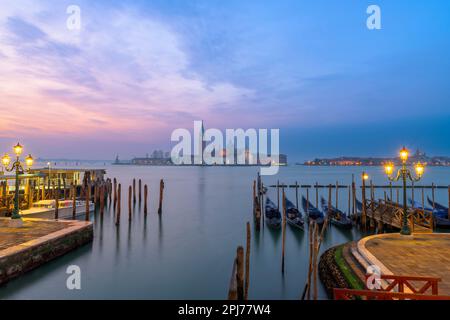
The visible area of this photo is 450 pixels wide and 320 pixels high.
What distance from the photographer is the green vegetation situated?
904 centimetres

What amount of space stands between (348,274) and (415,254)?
91.9 inches

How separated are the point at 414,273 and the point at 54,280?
12187 mm

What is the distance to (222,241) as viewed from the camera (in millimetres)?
20828

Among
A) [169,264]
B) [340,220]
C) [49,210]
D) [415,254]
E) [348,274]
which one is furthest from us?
[340,220]

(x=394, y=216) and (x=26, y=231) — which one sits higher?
(x=394, y=216)

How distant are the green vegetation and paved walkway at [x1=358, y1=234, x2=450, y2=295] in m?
0.85

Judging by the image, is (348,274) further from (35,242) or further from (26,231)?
(26,231)

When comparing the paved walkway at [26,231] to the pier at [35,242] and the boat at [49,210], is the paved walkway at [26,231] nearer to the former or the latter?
the pier at [35,242]

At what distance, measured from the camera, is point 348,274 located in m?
9.93

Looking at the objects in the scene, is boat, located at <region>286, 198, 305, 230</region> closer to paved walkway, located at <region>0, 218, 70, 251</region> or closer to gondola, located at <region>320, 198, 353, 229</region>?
gondola, located at <region>320, 198, 353, 229</region>

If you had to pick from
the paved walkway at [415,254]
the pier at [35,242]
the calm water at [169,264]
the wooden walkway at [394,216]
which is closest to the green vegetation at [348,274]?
the paved walkway at [415,254]

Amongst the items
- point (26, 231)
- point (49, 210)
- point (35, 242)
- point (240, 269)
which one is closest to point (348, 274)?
point (240, 269)
